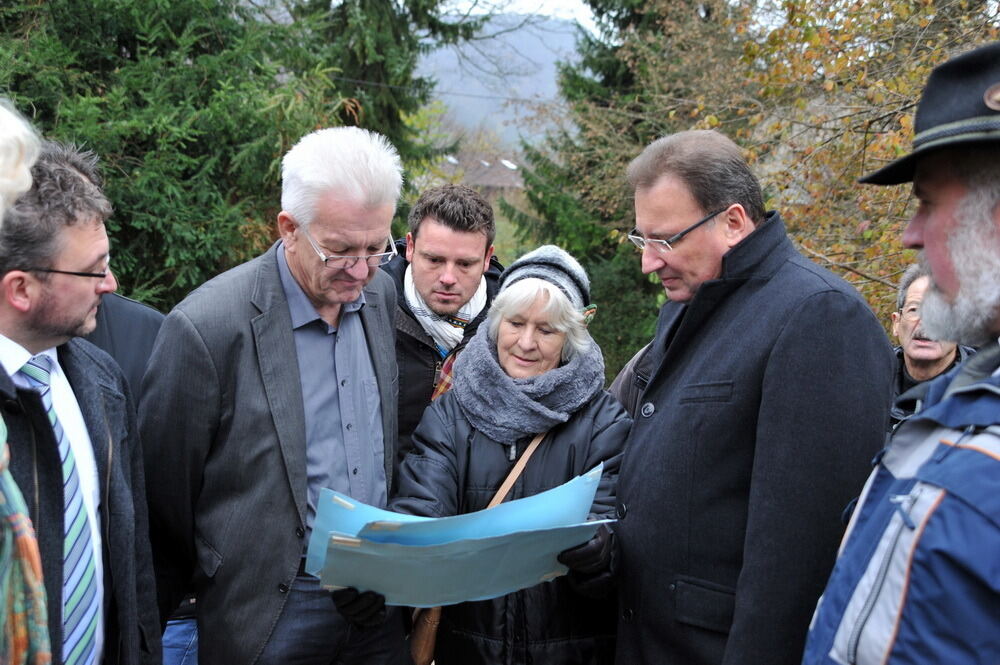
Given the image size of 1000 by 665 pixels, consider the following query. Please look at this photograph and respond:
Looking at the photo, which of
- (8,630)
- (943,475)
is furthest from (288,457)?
(943,475)

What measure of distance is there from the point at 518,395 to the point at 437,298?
0.95m

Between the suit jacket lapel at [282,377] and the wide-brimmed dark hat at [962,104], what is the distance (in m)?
1.81

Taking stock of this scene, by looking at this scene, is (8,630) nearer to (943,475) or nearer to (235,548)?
(235,548)

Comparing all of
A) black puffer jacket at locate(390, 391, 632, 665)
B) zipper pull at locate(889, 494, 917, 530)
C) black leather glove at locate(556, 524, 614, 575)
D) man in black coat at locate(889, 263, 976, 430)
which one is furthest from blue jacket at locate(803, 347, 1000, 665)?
man in black coat at locate(889, 263, 976, 430)

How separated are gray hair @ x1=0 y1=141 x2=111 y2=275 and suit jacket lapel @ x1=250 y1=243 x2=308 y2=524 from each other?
1.79 ft

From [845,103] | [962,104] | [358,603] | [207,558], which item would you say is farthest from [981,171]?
[845,103]

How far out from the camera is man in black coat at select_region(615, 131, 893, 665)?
2.06m

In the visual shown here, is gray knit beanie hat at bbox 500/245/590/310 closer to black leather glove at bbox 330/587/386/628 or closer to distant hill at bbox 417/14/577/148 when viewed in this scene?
black leather glove at bbox 330/587/386/628

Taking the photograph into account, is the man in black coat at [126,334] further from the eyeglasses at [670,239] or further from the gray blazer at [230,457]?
the eyeglasses at [670,239]

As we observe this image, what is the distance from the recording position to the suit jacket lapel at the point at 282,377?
100 inches

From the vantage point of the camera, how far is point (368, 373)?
2.93m

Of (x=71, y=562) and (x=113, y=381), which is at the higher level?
(x=113, y=381)

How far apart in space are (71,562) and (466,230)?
2.10 meters

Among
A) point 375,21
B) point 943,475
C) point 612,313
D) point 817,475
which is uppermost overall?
point 375,21
